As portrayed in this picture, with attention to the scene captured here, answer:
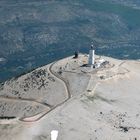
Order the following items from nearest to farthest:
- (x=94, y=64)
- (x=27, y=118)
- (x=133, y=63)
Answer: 1. (x=27, y=118)
2. (x=94, y=64)
3. (x=133, y=63)

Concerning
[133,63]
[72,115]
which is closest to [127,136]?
[72,115]

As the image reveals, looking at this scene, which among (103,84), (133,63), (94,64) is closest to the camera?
(103,84)

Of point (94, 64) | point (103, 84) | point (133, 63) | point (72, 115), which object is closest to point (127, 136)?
point (72, 115)

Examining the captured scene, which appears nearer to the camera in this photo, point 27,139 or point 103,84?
point 27,139

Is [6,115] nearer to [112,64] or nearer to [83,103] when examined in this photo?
[83,103]

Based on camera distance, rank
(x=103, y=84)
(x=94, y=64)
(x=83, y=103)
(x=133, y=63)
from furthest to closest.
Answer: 1. (x=133, y=63)
2. (x=94, y=64)
3. (x=103, y=84)
4. (x=83, y=103)

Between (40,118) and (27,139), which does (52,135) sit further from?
(40,118)
